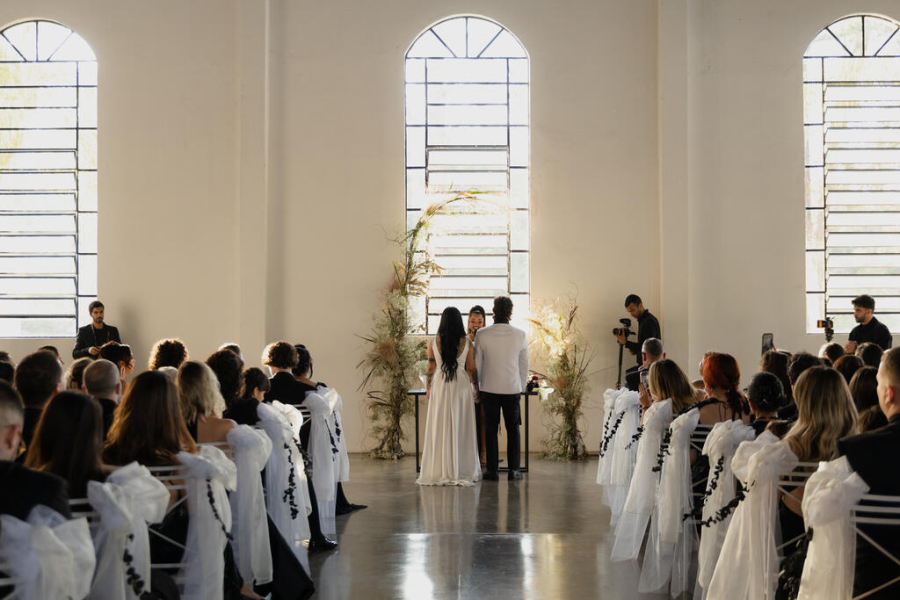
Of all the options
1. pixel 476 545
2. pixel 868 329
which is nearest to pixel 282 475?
pixel 476 545

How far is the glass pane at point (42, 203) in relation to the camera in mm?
11000

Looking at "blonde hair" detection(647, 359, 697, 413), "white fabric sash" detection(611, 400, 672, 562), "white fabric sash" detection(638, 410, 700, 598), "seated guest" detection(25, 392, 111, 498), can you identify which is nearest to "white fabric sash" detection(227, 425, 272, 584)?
"seated guest" detection(25, 392, 111, 498)

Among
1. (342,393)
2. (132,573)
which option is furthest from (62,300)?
(132,573)

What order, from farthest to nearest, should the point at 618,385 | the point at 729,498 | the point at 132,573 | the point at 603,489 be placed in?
the point at 618,385
the point at 603,489
the point at 729,498
the point at 132,573

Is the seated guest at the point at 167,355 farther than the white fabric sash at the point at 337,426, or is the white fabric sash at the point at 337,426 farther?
the white fabric sash at the point at 337,426

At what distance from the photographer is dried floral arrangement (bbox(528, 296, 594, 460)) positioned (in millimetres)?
10398

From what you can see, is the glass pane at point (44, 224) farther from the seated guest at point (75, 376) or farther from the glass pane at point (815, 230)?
the glass pane at point (815, 230)

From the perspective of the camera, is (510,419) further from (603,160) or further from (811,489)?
(811,489)

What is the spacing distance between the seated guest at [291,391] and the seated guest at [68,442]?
3078mm

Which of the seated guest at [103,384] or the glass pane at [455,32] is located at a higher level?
the glass pane at [455,32]

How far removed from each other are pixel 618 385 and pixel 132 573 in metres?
8.17

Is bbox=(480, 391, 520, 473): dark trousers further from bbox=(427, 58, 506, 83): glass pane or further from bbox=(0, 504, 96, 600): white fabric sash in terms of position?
bbox=(0, 504, 96, 600): white fabric sash

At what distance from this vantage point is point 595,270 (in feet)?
35.5

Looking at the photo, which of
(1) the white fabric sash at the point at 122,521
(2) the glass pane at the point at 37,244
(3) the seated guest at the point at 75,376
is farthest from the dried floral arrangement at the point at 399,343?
(1) the white fabric sash at the point at 122,521
